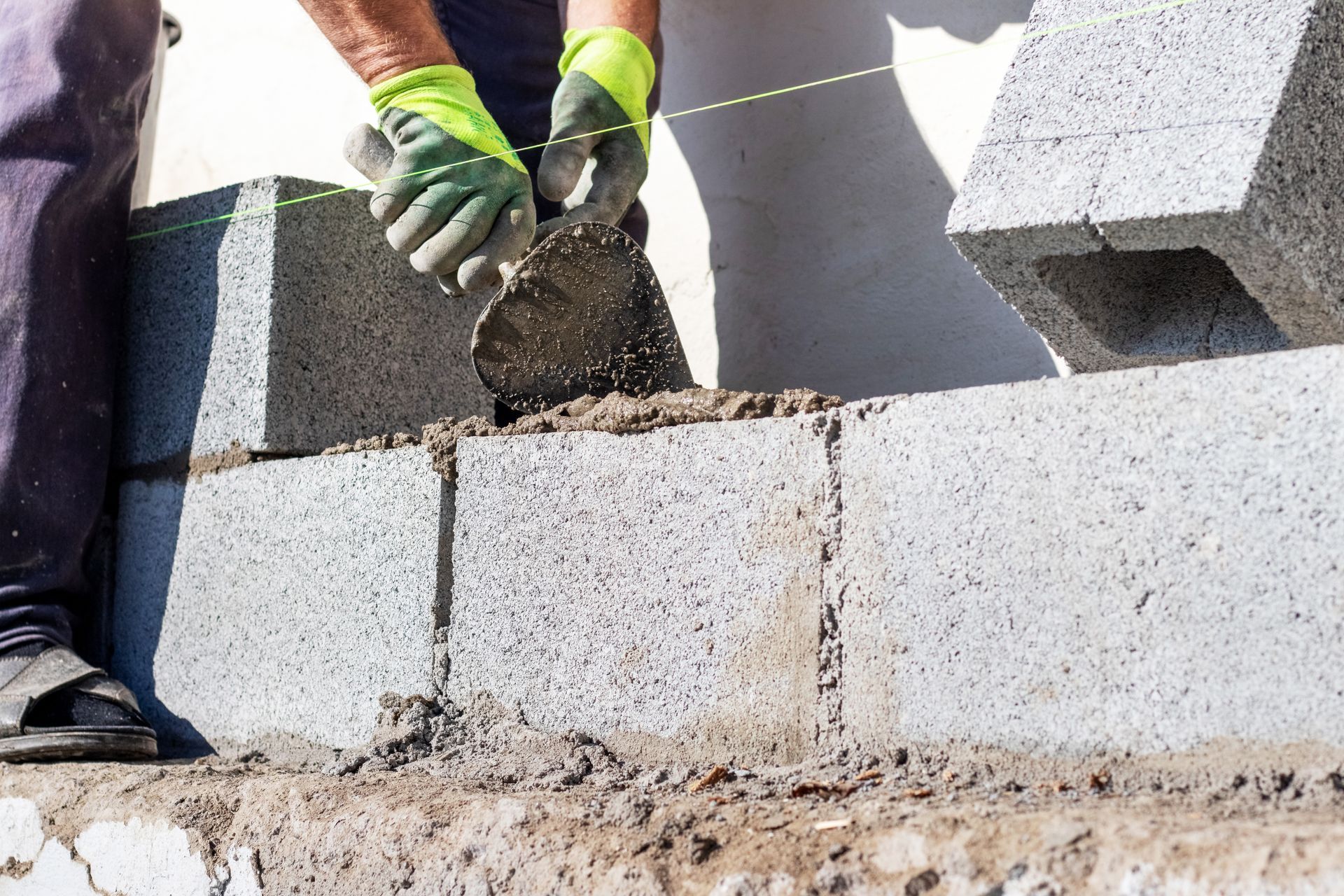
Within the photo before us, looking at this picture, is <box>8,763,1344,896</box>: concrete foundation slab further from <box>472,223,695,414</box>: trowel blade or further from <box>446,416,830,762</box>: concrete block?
<box>472,223,695,414</box>: trowel blade

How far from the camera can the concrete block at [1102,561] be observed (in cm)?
119

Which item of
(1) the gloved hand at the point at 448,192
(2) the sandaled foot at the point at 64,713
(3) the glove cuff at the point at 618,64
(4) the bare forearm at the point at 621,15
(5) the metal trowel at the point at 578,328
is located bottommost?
(2) the sandaled foot at the point at 64,713

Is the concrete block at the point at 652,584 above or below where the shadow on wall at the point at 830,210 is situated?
below

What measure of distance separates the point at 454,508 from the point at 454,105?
0.78m

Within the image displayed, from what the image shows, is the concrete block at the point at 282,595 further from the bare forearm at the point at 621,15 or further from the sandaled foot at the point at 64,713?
the bare forearm at the point at 621,15

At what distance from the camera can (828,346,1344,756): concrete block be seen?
46.8 inches

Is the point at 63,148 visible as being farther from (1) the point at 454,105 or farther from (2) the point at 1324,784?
(2) the point at 1324,784

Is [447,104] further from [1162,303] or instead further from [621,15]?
[1162,303]

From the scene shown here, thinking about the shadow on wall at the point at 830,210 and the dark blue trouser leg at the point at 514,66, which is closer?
the shadow on wall at the point at 830,210

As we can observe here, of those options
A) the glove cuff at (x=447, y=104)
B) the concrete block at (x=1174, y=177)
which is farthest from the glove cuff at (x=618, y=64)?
the concrete block at (x=1174, y=177)

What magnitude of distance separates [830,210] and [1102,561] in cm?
157

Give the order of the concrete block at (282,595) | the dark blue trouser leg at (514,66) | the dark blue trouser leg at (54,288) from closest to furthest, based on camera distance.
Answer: the concrete block at (282,595) < the dark blue trouser leg at (54,288) < the dark blue trouser leg at (514,66)

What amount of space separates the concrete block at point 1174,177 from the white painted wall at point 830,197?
0.77 metres

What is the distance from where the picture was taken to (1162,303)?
5.62 ft
